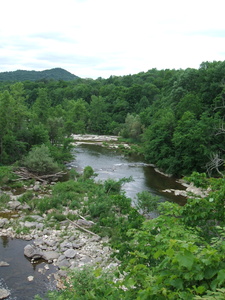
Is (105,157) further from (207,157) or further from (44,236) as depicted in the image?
(44,236)

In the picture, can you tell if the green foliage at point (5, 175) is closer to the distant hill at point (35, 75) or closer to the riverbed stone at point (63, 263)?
the riverbed stone at point (63, 263)

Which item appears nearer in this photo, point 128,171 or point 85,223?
point 85,223

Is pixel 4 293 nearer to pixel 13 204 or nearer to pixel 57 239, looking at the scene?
pixel 57 239

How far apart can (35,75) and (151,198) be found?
6544 inches

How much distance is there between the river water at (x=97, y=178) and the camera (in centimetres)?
980

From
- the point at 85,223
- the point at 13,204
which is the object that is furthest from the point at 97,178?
the point at 85,223

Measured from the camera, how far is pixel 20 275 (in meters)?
10.3

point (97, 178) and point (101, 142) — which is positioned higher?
point (101, 142)

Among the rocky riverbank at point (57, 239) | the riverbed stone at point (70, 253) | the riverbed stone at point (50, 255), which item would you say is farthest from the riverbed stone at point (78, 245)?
→ the riverbed stone at point (50, 255)

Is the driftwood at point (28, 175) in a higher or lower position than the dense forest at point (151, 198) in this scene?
lower

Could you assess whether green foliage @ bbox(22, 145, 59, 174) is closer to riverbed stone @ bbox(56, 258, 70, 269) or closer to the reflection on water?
the reflection on water

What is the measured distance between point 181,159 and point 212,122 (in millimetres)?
4290

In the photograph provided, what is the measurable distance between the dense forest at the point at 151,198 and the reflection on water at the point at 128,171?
151cm

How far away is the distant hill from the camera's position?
152500mm
